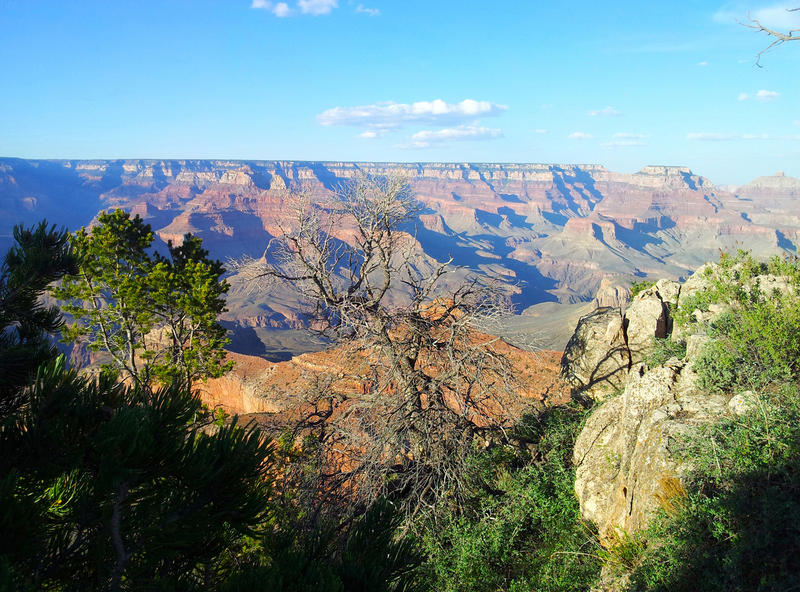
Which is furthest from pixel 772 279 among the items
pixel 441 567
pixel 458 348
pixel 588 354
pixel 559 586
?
pixel 441 567

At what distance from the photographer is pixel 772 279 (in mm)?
10047

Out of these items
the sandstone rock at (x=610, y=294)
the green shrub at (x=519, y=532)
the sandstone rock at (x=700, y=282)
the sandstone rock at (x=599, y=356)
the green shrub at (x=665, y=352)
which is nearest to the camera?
the green shrub at (x=519, y=532)

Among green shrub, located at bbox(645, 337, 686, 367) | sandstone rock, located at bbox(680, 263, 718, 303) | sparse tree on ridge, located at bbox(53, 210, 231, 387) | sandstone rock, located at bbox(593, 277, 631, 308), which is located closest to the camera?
green shrub, located at bbox(645, 337, 686, 367)

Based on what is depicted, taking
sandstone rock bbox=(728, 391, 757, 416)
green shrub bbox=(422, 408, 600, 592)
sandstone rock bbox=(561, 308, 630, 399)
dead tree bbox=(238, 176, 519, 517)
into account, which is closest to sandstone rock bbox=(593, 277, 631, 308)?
sandstone rock bbox=(561, 308, 630, 399)

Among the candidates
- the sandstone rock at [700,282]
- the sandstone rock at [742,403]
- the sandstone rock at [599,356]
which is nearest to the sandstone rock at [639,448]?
the sandstone rock at [742,403]

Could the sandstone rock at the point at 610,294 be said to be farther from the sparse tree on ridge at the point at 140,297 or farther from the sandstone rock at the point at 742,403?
the sandstone rock at the point at 742,403

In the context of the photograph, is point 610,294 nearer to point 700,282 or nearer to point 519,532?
point 700,282

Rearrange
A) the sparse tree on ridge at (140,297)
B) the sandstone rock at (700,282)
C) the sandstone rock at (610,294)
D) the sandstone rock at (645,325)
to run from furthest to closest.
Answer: the sandstone rock at (610,294)
the sparse tree on ridge at (140,297)
the sandstone rock at (645,325)
the sandstone rock at (700,282)

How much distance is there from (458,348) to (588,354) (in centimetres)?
464

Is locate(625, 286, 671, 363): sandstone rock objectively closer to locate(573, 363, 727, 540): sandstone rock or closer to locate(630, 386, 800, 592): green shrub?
locate(573, 363, 727, 540): sandstone rock

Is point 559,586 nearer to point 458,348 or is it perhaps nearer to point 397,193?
point 458,348

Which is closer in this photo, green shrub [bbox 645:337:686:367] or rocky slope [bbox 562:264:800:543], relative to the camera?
rocky slope [bbox 562:264:800:543]

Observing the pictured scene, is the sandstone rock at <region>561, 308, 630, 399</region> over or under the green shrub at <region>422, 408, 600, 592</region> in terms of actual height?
over

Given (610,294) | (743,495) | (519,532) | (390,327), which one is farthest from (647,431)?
(610,294)
